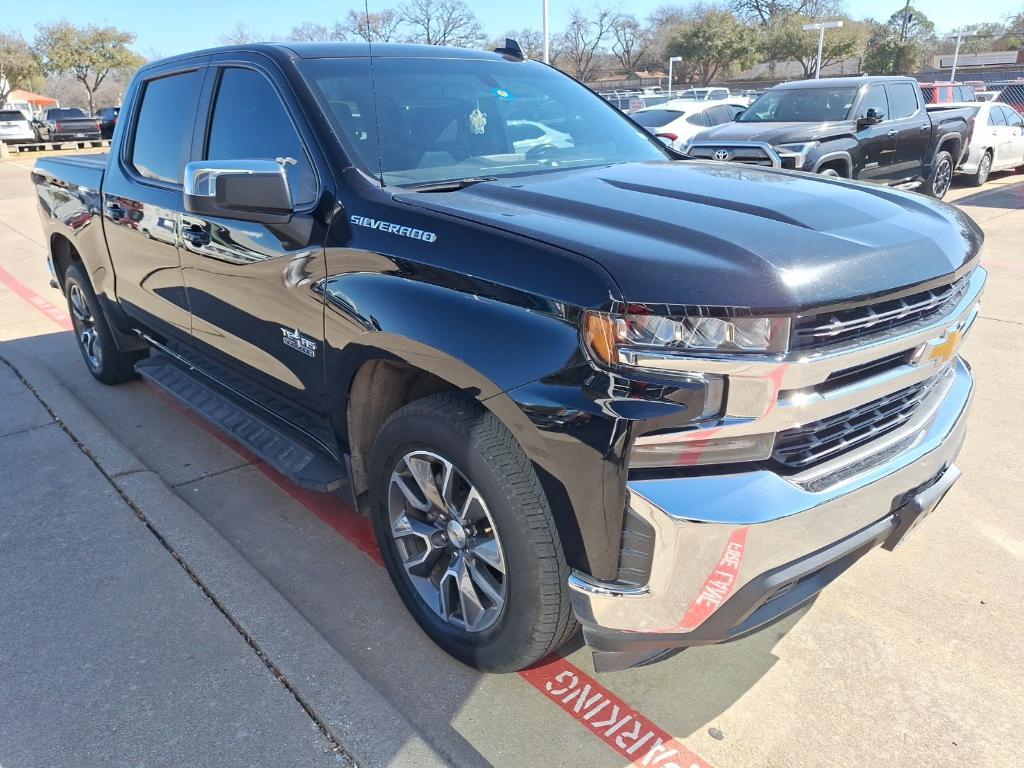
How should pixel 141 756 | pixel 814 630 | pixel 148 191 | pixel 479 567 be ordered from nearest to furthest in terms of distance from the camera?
1. pixel 141 756
2. pixel 479 567
3. pixel 814 630
4. pixel 148 191

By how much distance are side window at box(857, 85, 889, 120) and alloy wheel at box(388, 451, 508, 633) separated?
982 centimetres

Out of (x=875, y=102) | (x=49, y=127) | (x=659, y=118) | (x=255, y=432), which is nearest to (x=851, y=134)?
(x=875, y=102)

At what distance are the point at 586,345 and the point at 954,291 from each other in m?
1.23

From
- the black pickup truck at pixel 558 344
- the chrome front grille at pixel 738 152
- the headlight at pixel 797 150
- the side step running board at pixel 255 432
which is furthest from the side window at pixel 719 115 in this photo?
the side step running board at pixel 255 432

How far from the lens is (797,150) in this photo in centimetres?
933

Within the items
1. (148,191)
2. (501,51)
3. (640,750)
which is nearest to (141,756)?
(640,750)

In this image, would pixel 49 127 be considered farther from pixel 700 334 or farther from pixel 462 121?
pixel 700 334

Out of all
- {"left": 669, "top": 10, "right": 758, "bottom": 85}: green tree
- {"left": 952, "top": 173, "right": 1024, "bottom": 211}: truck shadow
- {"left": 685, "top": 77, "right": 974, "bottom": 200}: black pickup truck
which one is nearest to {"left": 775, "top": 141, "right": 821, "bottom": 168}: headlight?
{"left": 685, "top": 77, "right": 974, "bottom": 200}: black pickup truck

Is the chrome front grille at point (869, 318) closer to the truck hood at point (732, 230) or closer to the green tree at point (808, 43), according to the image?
the truck hood at point (732, 230)

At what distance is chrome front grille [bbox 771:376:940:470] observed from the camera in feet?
6.41

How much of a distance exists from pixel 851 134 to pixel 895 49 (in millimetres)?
52931

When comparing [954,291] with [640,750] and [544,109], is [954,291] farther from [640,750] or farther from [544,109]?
[544,109]

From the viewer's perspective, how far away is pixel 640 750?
7.41 ft

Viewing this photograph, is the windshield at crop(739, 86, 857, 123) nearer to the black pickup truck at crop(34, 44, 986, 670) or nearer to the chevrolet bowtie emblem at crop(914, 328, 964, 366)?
the black pickup truck at crop(34, 44, 986, 670)
